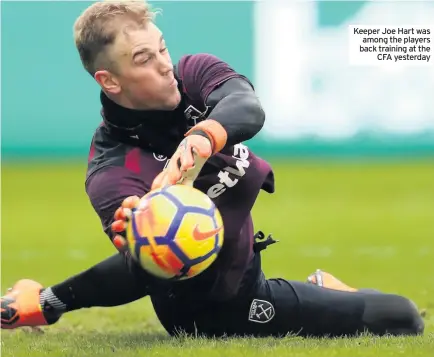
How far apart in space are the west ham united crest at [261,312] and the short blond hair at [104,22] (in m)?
1.58

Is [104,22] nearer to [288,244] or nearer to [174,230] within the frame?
[174,230]

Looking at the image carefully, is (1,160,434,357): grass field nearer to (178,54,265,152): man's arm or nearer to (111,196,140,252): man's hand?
(111,196,140,252): man's hand

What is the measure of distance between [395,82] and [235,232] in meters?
14.3

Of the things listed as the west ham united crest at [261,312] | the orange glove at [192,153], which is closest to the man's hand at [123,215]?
the orange glove at [192,153]

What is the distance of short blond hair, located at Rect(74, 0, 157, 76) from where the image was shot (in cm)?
476

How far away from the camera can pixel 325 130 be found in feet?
65.1

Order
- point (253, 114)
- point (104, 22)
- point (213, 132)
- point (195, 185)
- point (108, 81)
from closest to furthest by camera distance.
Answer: point (213, 132), point (253, 114), point (104, 22), point (108, 81), point (195, 185)

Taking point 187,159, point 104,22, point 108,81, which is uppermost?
point 104,22

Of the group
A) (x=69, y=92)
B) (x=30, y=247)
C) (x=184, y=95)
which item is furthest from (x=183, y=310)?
(x=69, y=92)

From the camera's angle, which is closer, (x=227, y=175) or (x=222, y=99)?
(x=222, y=99)

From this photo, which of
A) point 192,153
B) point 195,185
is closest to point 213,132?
point 192,153

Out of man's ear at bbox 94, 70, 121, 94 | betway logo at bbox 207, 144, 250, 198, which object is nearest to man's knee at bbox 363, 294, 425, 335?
betway logo at bbox 207, 144, 250, 198

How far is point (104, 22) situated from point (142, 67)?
30 cm

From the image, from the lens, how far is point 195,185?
16.7 feet
